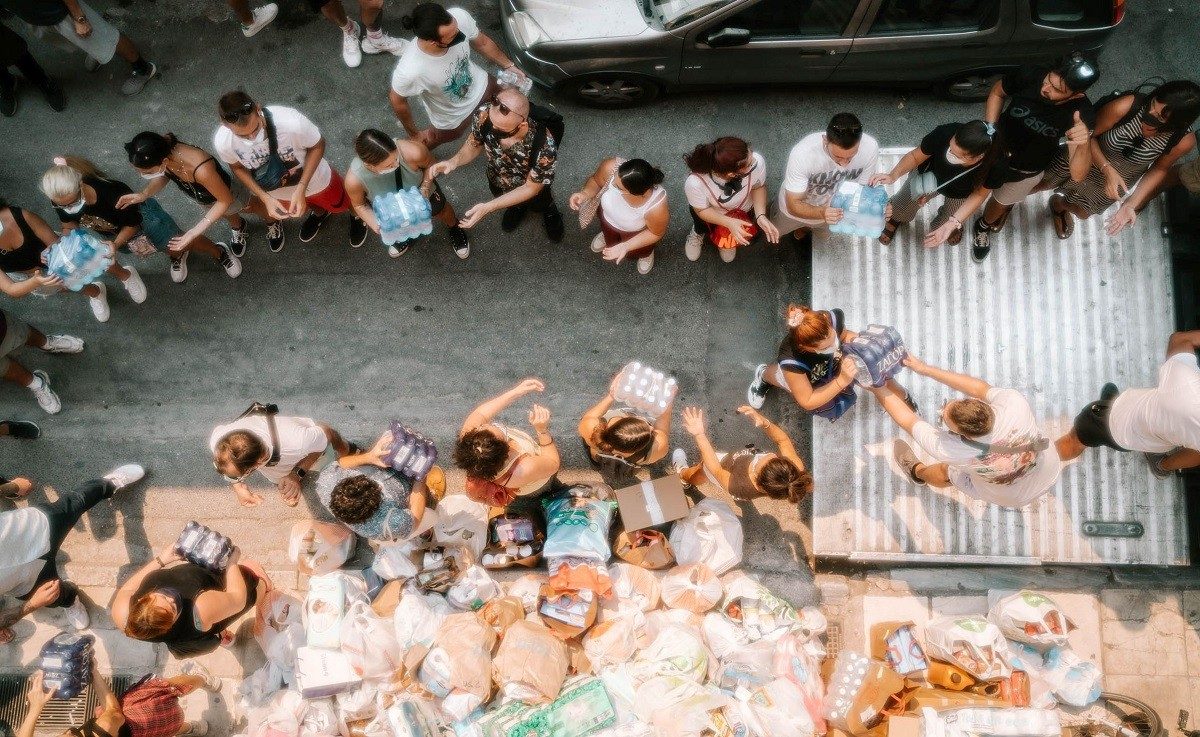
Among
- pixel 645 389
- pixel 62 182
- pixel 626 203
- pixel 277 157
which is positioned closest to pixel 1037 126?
pixel 626 203

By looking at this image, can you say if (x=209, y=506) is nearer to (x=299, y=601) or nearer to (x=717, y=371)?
(x=299, y=601)

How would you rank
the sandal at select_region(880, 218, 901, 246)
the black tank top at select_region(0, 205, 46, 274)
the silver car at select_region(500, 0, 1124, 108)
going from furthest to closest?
the sandal at select_region(880, 218, 901, 246)
the silver car at select_region(500, 0, 1124, 108)
the black tank top at select_region(0, 205, 46, 274)

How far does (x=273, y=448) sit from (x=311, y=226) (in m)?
2.10

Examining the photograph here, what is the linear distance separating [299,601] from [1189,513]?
577 centimetres

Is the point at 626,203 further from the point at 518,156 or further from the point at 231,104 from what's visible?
the point at 231,104

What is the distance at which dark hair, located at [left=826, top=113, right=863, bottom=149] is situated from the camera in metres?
4.04

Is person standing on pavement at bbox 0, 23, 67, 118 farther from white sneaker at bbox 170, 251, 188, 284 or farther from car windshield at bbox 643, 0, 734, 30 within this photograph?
car windshield at bbox 643, 0, 734, 30

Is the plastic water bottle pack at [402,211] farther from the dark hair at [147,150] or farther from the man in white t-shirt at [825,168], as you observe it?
the man in white t-shirt at [825,168]

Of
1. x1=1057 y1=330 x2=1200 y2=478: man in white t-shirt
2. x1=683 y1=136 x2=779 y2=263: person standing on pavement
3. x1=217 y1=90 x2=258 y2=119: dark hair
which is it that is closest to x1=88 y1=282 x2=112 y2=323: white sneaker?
x1=217 y1=90 x2=258 y2=119: dark hair

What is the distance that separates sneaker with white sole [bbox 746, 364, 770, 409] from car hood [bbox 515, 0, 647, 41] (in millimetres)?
2505

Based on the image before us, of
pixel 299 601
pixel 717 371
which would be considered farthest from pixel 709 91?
pixel 299 601

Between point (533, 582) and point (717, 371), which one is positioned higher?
point (717, 371)

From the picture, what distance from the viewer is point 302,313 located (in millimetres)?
5605

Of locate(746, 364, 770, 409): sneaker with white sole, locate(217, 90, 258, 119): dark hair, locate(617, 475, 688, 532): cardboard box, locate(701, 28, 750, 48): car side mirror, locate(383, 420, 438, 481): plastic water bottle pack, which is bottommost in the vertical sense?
locate(617, 475, 688, 532): cardboard box
